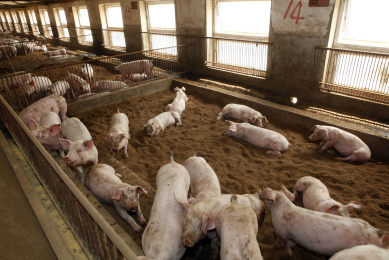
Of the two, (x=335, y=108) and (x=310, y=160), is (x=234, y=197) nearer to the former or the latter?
(x=310, y=160)

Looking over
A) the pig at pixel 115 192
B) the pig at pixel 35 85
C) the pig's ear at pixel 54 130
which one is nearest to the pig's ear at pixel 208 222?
the pig at pixel 115 192

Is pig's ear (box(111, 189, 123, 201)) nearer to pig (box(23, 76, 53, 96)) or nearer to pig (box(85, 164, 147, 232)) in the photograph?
pig (box(85, 164, 147, 232))

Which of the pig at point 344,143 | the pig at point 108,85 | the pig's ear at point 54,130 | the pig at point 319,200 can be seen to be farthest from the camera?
the pig at point 108,85

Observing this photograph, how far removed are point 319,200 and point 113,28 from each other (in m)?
13.9

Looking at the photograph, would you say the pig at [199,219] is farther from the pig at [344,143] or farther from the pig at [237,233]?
the pig at [344,143]

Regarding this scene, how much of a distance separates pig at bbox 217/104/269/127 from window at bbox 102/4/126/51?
30.0ft

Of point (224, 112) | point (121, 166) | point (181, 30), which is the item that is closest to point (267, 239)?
point (121, 166)

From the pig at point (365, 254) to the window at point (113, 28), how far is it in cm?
1309

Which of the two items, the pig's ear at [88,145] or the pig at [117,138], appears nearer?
the pig's ear at [88,145]

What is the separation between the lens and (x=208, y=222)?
7.39 ft

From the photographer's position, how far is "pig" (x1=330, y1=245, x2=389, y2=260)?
182 cm

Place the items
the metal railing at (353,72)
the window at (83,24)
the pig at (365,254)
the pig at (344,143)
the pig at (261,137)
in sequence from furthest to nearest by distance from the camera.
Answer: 1. the window at (83,24)
2. the metal railing at (353,72)
3. the pig at (261,137)
4. the pig at (344,143)
5. the pig at (365,254)

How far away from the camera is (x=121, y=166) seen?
4.08m

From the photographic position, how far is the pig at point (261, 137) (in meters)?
4.43
